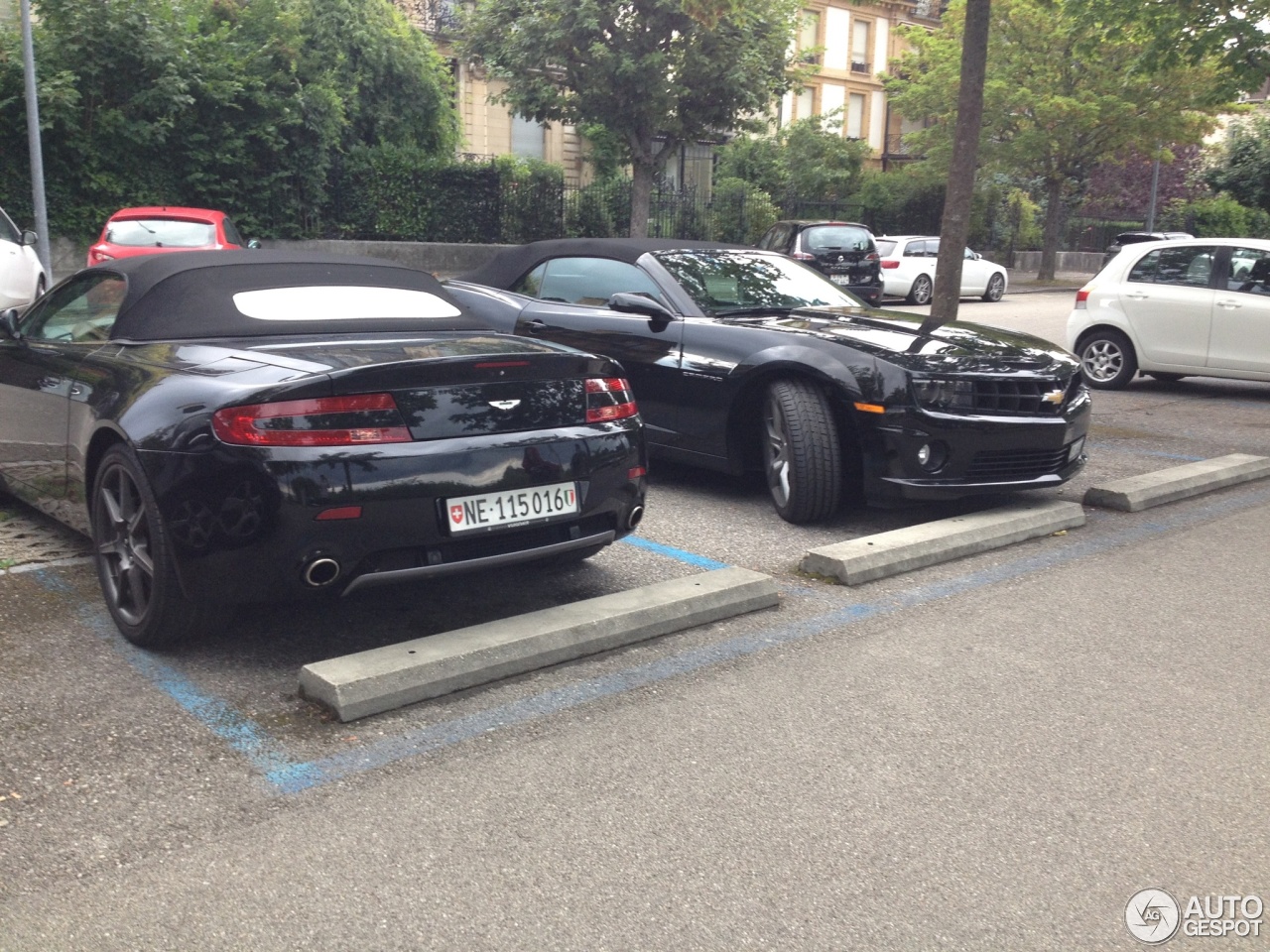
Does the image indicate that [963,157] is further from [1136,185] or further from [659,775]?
[1136,185]

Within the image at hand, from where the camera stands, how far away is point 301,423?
3904 millimetres

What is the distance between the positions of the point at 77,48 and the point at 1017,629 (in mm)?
19830

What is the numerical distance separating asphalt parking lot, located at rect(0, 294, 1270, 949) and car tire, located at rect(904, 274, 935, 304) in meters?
20.0

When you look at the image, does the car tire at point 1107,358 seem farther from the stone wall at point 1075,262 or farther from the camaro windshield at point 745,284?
the stone wall at point 1075,262

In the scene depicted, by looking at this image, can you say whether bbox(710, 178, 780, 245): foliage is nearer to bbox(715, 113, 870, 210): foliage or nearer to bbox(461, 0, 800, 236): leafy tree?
bbox(461, 0, 800, 236): leafy tree

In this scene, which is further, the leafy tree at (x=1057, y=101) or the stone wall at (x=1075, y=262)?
the stone wall at (x=1075, y=262)

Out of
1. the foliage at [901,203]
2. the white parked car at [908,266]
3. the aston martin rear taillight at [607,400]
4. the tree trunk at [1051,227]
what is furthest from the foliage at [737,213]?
the aston martin rear taillight at [607,400]

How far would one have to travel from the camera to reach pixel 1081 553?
19.4 ft

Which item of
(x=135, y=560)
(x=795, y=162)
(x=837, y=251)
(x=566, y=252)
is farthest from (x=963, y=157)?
(x=795, y=162)

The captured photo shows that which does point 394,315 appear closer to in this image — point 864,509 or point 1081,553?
point 864,509

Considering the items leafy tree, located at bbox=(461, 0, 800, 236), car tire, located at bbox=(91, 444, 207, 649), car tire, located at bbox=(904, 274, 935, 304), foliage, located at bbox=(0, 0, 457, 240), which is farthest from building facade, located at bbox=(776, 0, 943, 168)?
car tire, located at bbox=(91, 444, 207, 649)

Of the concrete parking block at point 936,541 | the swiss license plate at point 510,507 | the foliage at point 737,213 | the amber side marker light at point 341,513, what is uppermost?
the foliage at point 737,213
